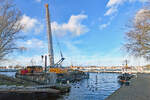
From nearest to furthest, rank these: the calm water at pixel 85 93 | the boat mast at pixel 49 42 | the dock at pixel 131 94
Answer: the dock at pixel 131 94 < the calm water at pixel 85 93 < the boat mast at pixel 49 42

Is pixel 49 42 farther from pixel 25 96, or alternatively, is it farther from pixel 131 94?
pixel 131 94

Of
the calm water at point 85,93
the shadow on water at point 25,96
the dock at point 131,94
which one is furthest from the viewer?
the calm water at point 85,93

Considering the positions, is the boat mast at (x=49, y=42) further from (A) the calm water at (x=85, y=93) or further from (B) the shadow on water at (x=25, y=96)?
(B) the shadow on water at (x=25, y=96)

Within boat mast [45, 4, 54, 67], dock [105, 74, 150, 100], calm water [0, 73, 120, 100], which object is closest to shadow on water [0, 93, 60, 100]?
calm water [0, 73, 120, 100]

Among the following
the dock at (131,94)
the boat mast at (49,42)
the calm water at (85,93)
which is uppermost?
the boat mast at (49,42)

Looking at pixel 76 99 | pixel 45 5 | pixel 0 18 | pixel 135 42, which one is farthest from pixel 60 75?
pixel 135 42

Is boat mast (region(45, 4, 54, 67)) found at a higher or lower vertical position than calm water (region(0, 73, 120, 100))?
higher

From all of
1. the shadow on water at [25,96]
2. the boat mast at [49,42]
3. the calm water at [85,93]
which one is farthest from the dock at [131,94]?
the boat mast at [49,42]

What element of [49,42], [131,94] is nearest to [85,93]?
[131,94]

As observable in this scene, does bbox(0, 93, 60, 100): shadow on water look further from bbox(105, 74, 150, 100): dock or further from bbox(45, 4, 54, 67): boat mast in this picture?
bbox(45, 4, 54, 67): boat mast

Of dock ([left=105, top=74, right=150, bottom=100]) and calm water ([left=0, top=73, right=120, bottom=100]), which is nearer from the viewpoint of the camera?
dock ([left=105, top=74, right=150, bottom=100])

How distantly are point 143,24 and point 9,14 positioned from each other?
21973 millimetres

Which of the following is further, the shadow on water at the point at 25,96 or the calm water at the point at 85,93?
the calm water at the point at 85,93

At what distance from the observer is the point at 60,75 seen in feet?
209
